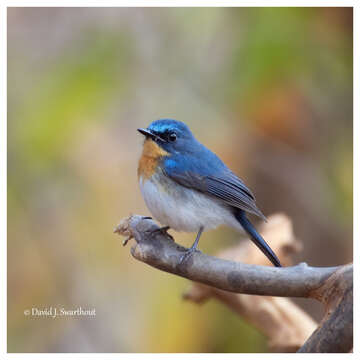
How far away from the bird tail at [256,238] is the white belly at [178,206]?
14 cm

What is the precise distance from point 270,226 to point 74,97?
1.75 meters

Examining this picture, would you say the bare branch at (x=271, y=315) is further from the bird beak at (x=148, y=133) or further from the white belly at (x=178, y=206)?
the bird beak at (x=148, y=133)

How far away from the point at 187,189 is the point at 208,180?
158mm

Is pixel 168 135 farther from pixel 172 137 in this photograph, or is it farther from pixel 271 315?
pixel 271 315

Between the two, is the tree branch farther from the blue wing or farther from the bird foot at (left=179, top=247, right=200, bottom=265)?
the blue wing

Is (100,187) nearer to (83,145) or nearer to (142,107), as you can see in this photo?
(83,145)

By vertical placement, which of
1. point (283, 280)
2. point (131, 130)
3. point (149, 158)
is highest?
point (131, 130)

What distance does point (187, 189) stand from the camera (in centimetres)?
319

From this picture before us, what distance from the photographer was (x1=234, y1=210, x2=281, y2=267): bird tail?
10.2 feet

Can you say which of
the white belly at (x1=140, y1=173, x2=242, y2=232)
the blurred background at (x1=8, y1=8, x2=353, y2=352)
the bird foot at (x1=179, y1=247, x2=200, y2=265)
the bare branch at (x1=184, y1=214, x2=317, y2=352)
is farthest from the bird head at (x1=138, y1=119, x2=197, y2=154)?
the blurred background at (x1=8, y1=8, x2=353, y2=352)

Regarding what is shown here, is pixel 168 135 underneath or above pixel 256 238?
above

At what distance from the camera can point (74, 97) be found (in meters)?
4.14

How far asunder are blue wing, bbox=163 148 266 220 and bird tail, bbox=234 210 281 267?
123mm

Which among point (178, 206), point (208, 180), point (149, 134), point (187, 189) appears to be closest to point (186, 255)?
point (178, 206)
